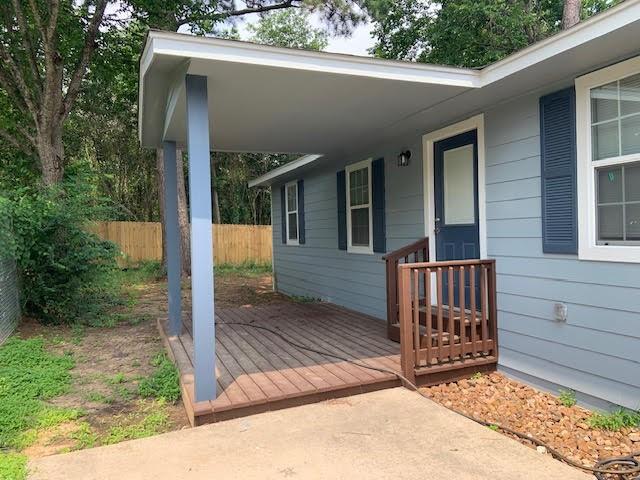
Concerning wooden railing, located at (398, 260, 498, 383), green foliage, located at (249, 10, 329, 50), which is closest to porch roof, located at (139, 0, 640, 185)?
wooden railing, located at (398, 260, 498, 383)

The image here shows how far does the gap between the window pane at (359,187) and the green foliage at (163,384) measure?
3355mm

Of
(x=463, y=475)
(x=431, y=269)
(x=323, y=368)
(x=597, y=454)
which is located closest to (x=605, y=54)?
(x=431, y=269)

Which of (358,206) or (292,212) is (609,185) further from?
(292,212)

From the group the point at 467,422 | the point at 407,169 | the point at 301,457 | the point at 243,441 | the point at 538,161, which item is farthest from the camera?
the point at 407,169

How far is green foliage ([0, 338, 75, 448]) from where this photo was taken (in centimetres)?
302

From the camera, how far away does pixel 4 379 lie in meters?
3.71

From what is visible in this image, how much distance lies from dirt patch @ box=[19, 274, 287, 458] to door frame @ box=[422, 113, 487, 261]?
2865 millimetres

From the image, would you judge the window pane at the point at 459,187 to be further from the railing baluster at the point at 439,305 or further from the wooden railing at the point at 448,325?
the railing baluster at the point at 439,305

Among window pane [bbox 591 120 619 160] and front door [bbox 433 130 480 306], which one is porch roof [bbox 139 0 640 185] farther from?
window pane [bbox 591 120 619 160]

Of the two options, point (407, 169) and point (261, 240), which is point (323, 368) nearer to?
point (407, 169)

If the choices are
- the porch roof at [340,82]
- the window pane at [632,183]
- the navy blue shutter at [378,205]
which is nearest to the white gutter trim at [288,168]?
the navy blue shutter at [378,205]

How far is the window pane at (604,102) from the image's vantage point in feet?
9.63

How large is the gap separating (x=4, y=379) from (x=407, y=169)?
4.32 meters

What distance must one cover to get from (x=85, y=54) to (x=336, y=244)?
5615mm
